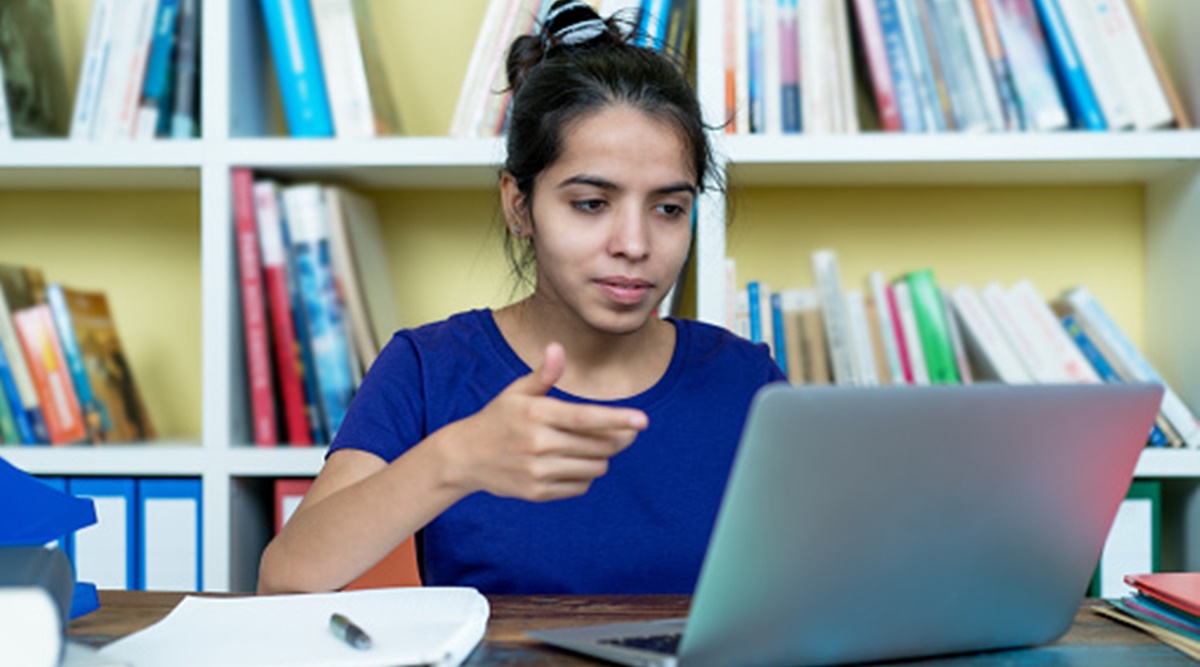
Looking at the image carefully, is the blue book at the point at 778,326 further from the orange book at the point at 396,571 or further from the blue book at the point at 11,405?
the blue book at the point at 11,405

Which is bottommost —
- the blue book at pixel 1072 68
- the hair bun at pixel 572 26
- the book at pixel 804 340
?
the book at pixel 804 340

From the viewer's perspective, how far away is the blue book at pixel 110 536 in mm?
1728

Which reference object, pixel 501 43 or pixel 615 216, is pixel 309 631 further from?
pixel 501 43

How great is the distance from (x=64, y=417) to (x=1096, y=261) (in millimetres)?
1589

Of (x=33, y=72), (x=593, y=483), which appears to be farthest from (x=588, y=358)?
(x=33, y=72)

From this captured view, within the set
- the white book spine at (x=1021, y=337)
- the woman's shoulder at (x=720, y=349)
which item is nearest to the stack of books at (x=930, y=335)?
the white book spine at (x=1021, y=337)

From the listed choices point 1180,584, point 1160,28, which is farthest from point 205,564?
point 1160,28

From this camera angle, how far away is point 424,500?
33.5 inches

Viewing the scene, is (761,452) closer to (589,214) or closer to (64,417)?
(589,214)

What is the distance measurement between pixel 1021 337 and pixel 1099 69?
39cm

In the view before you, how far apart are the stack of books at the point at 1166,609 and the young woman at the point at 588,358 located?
419mm

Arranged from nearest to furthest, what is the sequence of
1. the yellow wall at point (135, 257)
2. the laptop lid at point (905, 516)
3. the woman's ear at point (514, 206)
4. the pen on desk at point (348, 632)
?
the laptop lid at point (905, 516) < the pen on desk at point (348, 632) < the woman's ear at point (514, 206) < the yellow wall at point (135, 257)

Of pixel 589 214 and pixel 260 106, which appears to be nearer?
pixel 589 214

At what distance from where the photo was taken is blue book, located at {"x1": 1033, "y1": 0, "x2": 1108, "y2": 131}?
68.3 inches
